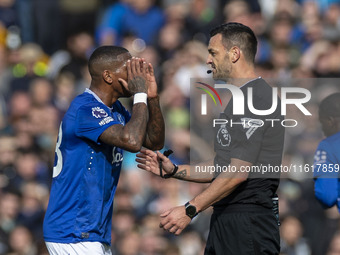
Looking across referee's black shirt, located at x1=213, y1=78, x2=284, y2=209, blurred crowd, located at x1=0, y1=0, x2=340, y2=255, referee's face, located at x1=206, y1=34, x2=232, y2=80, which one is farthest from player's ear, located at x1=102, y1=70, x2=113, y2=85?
blurred crowd, located at x1=0, y1=0, x2=340, y2=255

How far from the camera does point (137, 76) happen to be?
17.4 feet

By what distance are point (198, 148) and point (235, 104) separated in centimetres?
394

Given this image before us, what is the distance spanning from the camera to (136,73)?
5316 mm

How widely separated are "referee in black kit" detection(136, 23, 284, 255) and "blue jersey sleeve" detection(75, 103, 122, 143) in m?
0.82

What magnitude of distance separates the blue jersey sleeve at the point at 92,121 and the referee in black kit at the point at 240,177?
2.69 feet

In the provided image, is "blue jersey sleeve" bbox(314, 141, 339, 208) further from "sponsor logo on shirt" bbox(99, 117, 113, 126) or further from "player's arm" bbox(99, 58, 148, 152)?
"sponsor logo on shirt" bbox(99, 117, 113, 126)

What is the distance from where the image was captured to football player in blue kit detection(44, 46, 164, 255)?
511 cm

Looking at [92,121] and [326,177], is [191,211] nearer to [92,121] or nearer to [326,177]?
[92,121]

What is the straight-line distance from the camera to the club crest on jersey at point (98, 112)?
5152mm

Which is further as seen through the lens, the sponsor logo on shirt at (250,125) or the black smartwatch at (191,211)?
the sponsor logo on shirt at (250,125)

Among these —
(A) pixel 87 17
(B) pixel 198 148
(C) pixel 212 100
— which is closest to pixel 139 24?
(A) pixel 87 17

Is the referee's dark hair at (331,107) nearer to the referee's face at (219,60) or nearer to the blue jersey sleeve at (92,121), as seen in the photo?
the referee's face at (219,60)

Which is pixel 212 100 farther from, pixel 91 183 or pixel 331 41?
pixel 91 183

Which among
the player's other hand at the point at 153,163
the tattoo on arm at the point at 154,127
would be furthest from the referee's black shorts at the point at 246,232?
the tattoo on arm at the point at 154,127
